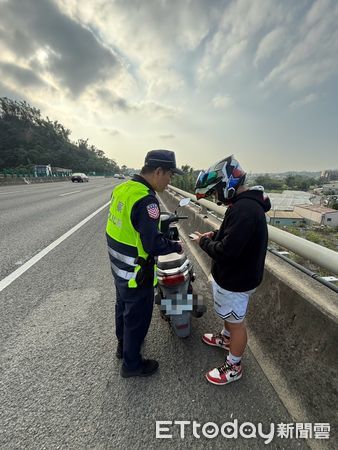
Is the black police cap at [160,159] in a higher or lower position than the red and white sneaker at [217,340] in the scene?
higher

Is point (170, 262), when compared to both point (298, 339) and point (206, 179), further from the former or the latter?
point (298, 339)

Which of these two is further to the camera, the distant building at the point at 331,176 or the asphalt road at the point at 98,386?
the distant building at the point at 331,176

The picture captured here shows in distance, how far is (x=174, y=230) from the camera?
90.7 inches

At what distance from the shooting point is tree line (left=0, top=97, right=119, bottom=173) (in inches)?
2798

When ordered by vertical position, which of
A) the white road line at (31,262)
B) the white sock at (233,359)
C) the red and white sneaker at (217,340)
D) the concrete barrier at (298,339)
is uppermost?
the concrete barrier at (298,339)

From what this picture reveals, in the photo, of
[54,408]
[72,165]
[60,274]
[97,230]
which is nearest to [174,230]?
[54,408]

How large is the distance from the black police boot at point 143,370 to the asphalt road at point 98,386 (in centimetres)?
5

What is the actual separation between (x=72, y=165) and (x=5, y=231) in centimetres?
9057

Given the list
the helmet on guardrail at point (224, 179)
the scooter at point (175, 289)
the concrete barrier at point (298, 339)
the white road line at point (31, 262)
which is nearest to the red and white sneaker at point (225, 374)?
the concrete barrier at point (298, 339)

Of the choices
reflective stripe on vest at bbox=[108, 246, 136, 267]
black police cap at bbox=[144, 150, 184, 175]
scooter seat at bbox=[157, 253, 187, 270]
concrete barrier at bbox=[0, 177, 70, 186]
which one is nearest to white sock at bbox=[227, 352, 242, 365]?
scooter seat at bbox=[157, 253, 187, 270]

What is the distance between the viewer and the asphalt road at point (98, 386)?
1519 mm

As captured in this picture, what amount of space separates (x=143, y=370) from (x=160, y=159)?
5.91 ft

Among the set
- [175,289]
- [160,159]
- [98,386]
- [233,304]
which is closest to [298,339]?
[233,304]
